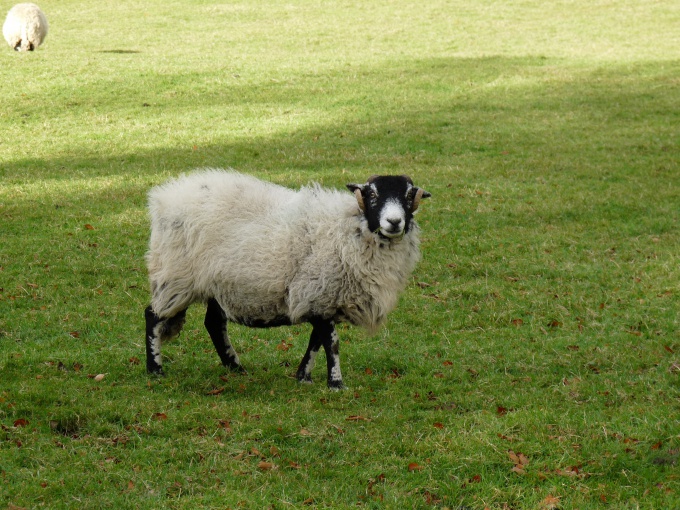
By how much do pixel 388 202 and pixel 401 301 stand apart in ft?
11.9

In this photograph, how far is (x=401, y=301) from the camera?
12328 mm

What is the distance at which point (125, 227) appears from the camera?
1518cm

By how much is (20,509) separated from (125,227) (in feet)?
30.5

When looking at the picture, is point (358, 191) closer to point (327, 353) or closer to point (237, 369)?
point (327, 353)

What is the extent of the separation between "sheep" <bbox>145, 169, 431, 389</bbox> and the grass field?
2.29 feet

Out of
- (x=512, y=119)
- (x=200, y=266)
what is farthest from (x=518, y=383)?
(x=512, y=119)

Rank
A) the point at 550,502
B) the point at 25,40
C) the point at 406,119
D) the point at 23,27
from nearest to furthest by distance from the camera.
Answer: the point at 550,502 < the point at 406,119 < the point at 23,27 < the point at 25,40

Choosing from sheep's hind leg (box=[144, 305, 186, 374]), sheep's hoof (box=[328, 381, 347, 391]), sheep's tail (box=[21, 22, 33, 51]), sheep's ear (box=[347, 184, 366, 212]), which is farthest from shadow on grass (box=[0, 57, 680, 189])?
sheep's hoof (box=[328, 381, 347, 391])

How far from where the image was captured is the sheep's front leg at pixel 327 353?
911 centimetres

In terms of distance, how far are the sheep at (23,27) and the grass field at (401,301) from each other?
2.67ft

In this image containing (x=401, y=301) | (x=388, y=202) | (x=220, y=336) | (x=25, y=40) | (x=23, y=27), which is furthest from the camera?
(x=25, y=40)

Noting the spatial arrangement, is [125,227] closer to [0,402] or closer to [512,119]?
[0,402]

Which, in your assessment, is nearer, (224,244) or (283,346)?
(224,244)

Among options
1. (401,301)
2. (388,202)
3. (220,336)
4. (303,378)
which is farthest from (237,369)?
(401,301)
